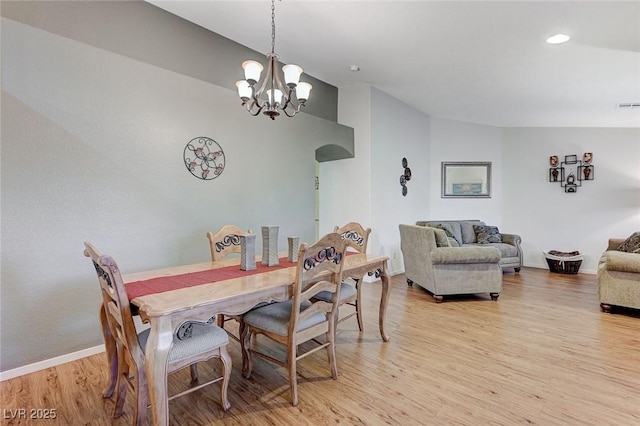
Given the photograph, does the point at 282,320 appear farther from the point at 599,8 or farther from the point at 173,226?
the point at 599,8

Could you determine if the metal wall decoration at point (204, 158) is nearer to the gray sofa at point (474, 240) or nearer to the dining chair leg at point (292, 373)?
the dining chair leg at point (292, 373)

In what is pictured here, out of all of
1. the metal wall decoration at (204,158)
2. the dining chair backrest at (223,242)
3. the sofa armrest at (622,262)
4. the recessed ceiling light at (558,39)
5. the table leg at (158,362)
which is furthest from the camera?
the sofa armrest at (622,262)

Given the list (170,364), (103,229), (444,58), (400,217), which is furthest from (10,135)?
(400,217)

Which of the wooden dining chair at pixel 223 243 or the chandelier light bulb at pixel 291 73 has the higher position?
the chandelier light bulb at pixel 291 73

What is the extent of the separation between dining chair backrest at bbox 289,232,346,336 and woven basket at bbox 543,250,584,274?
Answer: 5.16m

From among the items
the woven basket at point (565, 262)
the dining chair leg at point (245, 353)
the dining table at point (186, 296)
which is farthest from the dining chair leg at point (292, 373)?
the woven basket at point (565, 262)

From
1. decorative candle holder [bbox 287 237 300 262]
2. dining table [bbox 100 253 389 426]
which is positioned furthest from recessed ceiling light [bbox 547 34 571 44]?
decorative candle holder [bbox 287 237 300 262]

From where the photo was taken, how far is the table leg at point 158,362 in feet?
4.74

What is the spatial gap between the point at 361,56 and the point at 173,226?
2838mm

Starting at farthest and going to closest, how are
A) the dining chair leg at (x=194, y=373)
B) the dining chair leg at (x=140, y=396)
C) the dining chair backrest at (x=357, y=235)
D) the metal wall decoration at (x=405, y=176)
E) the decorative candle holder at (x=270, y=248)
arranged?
the metal wall decoration at (x=405, y=176) → the dining chair backrest at (x=357, y=235) → the decorative candle holder at (x=270, y=248) → the dining chair leg at (x=194, y=373) → the dining chair leg at (x=140, y=396)

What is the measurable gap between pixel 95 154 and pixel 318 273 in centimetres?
210

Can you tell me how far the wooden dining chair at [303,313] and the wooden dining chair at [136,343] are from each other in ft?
1.05

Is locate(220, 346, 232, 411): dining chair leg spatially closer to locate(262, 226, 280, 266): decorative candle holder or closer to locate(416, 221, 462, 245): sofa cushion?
locate(262, 226, 280, 266): decorative candle holder

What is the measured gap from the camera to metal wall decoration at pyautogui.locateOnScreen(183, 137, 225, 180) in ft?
10.5
